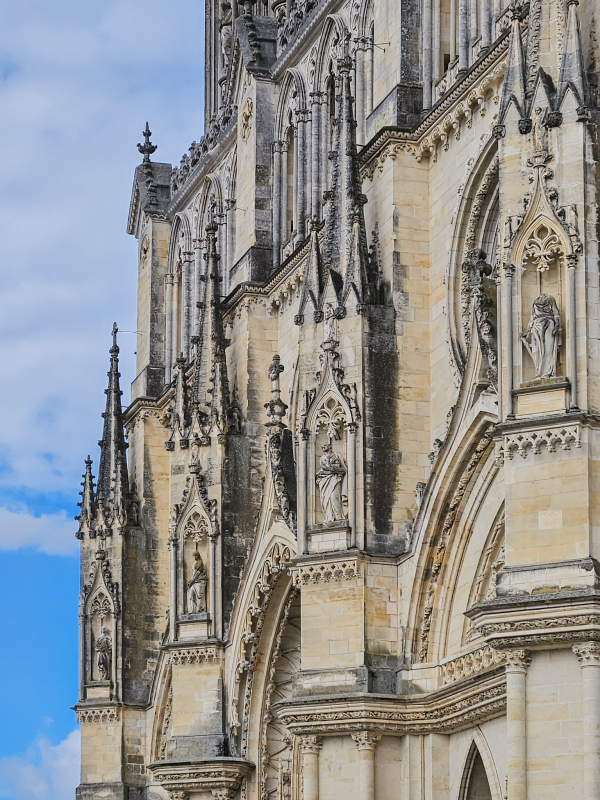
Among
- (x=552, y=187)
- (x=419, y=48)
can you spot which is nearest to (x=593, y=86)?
(x=552, y=187)

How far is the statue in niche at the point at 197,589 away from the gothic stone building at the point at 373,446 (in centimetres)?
7

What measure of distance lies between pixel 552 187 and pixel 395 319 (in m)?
6.31

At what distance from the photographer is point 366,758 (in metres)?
28.0

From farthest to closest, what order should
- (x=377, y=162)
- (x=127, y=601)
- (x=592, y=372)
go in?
(x=127, y=601)
(x=377, y=162)
(x=592, y=372)

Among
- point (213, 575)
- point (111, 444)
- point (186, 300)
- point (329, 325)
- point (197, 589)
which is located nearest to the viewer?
point (329, 325)

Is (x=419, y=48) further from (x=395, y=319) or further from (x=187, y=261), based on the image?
(x=187, y=261)

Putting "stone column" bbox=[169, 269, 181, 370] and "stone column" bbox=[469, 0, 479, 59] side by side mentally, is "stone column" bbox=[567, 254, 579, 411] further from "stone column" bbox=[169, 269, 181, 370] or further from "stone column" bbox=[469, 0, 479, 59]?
"stone column" bbox=[169, 269, 181, 370]

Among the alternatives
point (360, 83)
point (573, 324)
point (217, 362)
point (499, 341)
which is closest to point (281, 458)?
point (217, 362)

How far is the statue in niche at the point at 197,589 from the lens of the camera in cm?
3631

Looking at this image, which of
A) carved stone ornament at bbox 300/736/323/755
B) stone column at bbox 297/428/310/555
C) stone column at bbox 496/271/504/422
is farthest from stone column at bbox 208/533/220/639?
stone column at bbox 496/271/504/422

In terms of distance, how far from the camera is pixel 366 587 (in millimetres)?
28703

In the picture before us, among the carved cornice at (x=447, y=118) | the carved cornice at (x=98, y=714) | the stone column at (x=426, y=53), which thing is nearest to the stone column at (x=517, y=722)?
the carved cornice at (x=447, y=118)

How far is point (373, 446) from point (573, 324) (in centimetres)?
638

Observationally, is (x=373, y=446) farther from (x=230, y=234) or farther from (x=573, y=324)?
(x=230, y=234)
